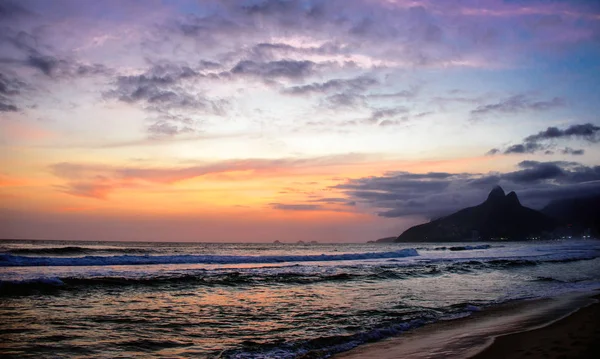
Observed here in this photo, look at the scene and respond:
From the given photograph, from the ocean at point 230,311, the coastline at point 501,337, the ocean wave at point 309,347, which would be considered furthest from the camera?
the ocean at point 230,311

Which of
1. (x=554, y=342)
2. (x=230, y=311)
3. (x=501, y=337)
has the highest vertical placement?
(x=554, y=342)

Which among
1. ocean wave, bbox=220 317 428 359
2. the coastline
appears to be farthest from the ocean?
the coastline

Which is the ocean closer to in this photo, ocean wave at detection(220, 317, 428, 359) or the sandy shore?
ocean wave at detection(220, 317, 428, 359)

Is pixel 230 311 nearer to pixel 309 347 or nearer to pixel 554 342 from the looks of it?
pixel 309 347

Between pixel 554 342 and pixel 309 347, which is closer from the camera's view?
pixel 554 342

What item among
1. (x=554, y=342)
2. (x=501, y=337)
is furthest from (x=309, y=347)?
(x=554, y=342)

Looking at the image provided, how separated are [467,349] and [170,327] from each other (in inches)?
288

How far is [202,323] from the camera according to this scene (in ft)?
36.8

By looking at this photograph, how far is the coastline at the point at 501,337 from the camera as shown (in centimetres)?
799

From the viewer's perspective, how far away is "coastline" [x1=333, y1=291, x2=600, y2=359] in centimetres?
799

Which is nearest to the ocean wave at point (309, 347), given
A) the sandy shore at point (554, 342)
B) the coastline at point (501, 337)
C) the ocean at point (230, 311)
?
the ocean at point (230, 311)

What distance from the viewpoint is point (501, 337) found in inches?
371

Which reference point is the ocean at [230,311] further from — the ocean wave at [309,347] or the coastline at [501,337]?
the coastline at [501,337]

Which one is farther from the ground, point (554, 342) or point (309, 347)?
point (554, 342)
